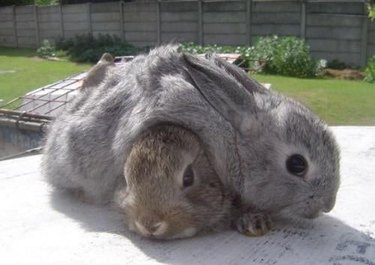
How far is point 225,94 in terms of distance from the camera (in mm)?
2268

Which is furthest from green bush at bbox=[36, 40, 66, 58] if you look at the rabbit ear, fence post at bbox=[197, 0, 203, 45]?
the rabbit ear

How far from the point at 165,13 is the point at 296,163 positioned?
17.2 m

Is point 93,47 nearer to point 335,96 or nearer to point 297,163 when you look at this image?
point 335,96

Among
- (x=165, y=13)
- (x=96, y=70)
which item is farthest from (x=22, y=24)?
(x=96, y=70)

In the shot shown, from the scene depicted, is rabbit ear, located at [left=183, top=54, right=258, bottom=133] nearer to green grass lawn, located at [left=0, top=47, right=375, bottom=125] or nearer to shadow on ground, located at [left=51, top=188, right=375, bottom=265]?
shadow on ground, located at [left=51, top=188, right=375, bottom=265]

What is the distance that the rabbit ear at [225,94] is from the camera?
227cm

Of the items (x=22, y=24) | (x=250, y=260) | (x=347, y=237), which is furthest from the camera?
(x=22, y=24)

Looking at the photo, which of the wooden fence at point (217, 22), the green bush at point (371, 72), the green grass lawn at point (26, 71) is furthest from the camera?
the wooden fence at point (217, 22)

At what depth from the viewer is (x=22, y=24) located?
23562 mm

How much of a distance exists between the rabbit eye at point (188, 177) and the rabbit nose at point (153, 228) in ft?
0.53

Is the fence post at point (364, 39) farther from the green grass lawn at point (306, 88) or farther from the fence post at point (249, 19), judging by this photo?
the fence post at point (249, 19)

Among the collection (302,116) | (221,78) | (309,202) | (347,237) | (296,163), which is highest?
(221,78)

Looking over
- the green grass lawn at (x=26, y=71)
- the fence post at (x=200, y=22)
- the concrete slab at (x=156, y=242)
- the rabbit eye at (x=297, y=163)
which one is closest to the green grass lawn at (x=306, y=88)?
the green grass lawn at (x=26, y=71)

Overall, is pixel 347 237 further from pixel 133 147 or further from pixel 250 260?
pixel 133 147
